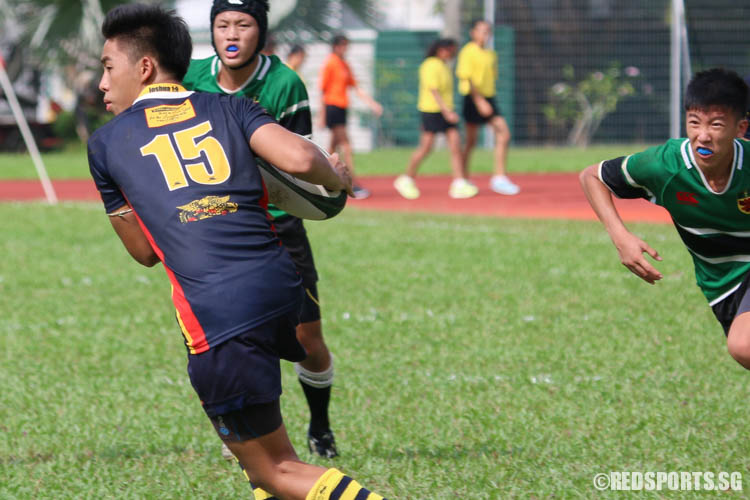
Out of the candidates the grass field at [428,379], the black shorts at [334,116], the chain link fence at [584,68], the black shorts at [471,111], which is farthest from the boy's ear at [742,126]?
the chain link fence at [584,68]

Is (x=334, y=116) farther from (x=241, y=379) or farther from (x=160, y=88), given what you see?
(x=241, y=379)

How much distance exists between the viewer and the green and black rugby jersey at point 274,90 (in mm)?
4441

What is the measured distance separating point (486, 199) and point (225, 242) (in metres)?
11.8

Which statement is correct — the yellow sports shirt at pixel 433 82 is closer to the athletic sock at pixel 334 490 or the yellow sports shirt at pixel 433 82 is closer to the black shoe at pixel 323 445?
the black shoe at pixel 323 445

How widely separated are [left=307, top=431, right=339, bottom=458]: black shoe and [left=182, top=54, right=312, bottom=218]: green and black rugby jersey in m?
1.01

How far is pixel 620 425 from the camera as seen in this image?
15.8ft

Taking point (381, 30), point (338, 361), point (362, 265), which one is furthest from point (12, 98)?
point (381, 30)

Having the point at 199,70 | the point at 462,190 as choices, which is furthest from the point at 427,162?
the point at 199,70

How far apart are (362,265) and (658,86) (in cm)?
2139

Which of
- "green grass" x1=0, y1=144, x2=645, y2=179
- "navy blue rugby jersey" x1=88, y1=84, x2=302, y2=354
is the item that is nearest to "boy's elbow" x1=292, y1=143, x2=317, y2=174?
"navy blue rugby jersey" x1=88, y1=84, x2=302, y2=354

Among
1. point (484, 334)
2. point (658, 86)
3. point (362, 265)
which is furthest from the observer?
point (658, 86)

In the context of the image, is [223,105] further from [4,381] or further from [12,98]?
[12,98]

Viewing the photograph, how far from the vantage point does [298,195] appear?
3.29m

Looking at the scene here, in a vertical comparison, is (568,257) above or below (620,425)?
below
